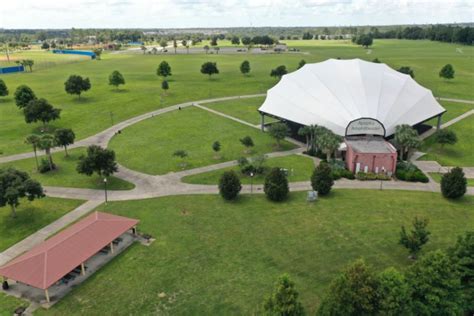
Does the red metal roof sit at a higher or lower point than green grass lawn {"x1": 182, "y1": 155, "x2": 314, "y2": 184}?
lower

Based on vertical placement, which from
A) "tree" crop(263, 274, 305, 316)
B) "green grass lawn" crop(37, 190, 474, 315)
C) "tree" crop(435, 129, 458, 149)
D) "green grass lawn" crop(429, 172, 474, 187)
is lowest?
"green grass lawn" crop(37, 190, 474, 315)

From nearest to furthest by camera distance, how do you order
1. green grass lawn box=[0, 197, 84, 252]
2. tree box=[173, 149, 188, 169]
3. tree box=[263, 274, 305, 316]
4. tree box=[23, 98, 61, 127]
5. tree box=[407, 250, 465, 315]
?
tree box=[263, 274, 305, 316] → tree box=[407, 250, 465, 315] → green grass lawn box=[0, 197, 84, 252] → tree box=[173, 149, 188, 169] → tree box=[23, 98, 61, 127]

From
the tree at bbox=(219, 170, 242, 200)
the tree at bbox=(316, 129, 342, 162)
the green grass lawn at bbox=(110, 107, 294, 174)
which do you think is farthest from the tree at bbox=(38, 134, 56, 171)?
the tree at bbox=(316, 129, 342, 162)

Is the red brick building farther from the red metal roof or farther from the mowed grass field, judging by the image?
the mowed grass field

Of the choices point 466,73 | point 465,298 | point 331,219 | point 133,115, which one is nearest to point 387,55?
point 466,73

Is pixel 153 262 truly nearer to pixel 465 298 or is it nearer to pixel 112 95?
pixel 465 298

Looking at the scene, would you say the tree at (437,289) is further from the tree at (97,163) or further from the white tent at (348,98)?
the tree at (97,163)

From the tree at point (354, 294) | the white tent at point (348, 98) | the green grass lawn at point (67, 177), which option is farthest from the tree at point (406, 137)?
the green grass lawn at point (67, 177)
